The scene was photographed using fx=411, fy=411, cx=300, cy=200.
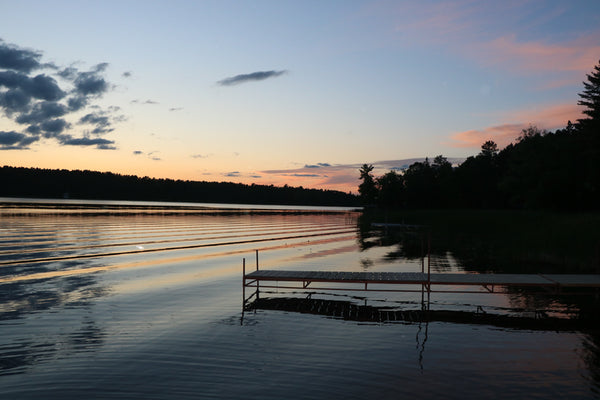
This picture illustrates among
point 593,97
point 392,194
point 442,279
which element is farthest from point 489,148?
point 442,279

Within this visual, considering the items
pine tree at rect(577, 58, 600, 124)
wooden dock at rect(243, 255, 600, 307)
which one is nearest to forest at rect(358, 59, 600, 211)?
pine tree at rect(577, 58, 600, 124)

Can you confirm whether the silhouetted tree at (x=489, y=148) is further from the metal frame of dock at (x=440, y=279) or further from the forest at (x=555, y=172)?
the metal frame of dock at (x=440, y=279)

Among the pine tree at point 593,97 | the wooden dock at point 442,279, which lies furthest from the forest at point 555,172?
the wooden dock at point 442,279

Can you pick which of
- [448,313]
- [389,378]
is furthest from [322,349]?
[448,313]

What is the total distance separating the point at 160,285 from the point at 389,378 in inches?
788

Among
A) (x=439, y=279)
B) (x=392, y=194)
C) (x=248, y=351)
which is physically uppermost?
(x=392, y=194)

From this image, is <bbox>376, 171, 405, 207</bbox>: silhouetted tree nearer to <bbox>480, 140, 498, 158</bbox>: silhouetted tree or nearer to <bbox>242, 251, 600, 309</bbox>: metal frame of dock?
<bbox>480, 140, 498, 158</bbox>: silhouetted tree

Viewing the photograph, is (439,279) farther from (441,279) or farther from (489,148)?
(489,148)

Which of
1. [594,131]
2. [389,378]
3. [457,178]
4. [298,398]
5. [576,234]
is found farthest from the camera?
[457,178]

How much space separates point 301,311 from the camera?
68.6 ft

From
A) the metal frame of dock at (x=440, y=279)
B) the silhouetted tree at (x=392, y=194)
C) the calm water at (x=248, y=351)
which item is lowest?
the calm water at (x=248, y=351)

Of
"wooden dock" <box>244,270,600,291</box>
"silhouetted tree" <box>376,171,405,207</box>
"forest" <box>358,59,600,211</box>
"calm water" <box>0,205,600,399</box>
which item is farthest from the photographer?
"silhouetted tree" <box>376,171,405,207</box>

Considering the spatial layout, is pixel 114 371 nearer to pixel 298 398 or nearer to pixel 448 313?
pixel 298 398

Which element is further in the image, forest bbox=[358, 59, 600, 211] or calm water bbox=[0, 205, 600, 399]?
forest bbox=[358, 59, 600, 211]
